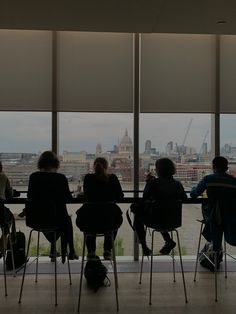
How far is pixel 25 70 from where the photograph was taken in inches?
191

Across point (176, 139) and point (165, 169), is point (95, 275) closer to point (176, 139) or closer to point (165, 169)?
point (165, 169)

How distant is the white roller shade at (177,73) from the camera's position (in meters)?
4.95

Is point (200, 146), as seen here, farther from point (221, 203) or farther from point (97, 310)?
point (97, 310)

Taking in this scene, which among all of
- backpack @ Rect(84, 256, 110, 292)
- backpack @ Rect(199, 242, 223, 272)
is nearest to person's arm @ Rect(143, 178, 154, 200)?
backpack @ Rect(84, 256, 110, 292)

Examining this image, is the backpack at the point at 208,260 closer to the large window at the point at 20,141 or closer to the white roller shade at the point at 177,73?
the white roller shade at the point at 177,73

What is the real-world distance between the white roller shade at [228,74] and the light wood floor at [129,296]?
221 centimetres

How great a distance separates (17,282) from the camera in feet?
13.2

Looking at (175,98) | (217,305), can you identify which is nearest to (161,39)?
(175,98)

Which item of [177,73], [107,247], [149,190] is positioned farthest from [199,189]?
[177,73]

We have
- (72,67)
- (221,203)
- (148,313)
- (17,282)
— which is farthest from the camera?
(72,67)

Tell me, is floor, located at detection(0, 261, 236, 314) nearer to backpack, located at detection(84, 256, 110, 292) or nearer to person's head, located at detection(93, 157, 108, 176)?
backpack, located at detection(84, 256, 110, 292)

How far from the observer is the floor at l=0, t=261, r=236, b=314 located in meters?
3.32

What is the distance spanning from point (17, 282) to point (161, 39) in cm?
352

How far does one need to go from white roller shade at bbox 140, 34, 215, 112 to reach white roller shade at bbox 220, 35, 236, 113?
0.41ft
